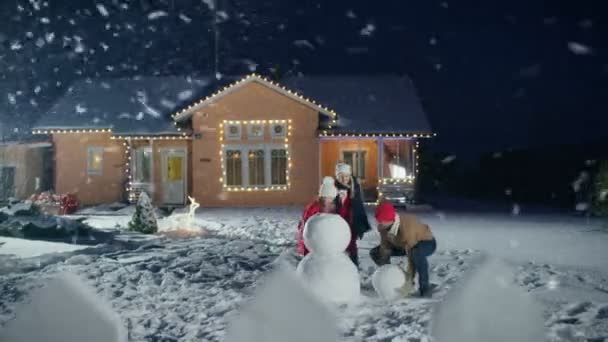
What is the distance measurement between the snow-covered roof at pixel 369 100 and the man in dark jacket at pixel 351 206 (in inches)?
592

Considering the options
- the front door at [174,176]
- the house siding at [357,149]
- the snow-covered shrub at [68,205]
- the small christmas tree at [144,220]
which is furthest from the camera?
the house siding at [357,149]

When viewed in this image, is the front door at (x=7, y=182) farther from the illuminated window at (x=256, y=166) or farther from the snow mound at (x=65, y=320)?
the snow mound at (x=65, y=320)

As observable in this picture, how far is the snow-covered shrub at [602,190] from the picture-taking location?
16811mm

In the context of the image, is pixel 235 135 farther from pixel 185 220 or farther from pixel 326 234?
pixel 326 234

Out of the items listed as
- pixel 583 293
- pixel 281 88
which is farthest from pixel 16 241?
pixel 281 88

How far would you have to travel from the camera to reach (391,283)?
714 centimetres

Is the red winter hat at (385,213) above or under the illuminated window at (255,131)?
under

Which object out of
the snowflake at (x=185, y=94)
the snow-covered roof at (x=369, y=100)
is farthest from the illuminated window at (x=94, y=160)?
the snow-covered roof at (x=369, y=100)

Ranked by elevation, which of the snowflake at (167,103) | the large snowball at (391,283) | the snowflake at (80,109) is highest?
the snowflake at (167,103)

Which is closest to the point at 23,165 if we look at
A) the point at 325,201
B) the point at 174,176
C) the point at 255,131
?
the point at 174,176

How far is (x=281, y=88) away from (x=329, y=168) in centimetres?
373

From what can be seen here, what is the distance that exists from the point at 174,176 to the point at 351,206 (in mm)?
16751

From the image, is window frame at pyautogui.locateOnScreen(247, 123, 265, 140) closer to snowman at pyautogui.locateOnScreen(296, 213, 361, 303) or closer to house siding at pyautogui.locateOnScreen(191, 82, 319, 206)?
house siding at pyautogui.locateOnScreen(191, 82, 319, 206)

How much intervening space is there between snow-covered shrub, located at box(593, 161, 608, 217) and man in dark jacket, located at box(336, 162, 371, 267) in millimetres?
10908
